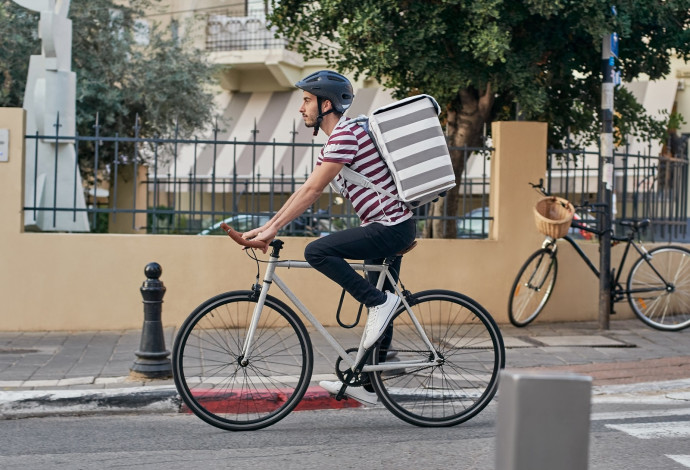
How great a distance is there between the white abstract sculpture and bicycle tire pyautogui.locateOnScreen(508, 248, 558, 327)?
459 cm

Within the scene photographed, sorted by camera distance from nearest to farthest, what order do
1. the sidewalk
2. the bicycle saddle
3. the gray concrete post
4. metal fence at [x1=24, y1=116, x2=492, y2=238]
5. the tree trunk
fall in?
the gray concrete post, the sidewalk, metal fence at [x1=24, y1=116, x2=492, y2=238], the bicycle saddle, the tree trunk

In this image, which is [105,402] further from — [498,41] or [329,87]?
[498,41]

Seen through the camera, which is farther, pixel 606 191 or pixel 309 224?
pixel 309 224

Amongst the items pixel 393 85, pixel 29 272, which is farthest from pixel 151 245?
pixel 393 85

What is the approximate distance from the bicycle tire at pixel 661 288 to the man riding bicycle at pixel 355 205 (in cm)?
480

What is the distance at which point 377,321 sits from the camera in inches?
185

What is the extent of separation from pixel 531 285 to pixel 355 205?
4.48 metres

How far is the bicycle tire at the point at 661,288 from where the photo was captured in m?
8.77

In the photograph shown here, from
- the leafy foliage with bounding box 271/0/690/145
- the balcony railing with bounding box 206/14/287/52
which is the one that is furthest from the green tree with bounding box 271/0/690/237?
the balcony railing with bounding box 206/14/287/52

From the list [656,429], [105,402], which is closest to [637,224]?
[656,429]

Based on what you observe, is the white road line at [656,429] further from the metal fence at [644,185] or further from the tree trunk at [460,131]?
the tree trunk at [460,131]

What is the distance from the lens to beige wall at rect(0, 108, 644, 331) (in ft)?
27.3

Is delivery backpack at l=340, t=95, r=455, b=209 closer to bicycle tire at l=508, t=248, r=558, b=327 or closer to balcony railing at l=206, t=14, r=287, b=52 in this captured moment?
bicycle tire at l=508, t=248, r=558, b=327

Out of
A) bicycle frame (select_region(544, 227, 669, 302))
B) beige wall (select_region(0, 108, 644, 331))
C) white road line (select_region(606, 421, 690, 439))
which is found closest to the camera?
white road line (select_region(606, 421, 690, 439))
